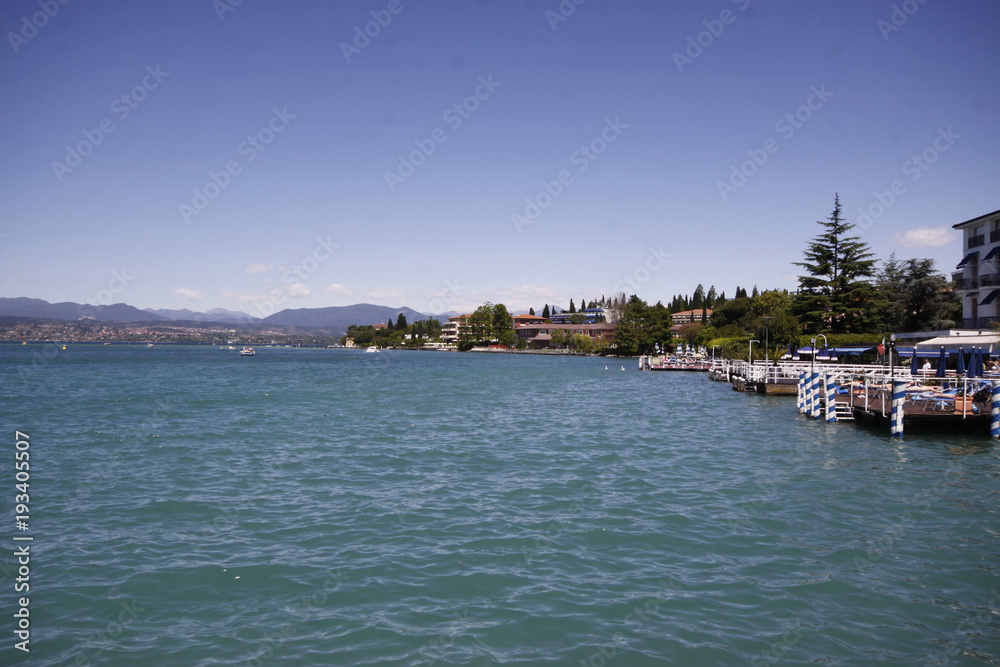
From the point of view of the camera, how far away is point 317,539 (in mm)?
11758

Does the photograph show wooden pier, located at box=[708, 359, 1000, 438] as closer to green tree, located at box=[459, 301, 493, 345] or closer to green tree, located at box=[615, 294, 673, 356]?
green tree, located at box=[615, 294, 673, 356]

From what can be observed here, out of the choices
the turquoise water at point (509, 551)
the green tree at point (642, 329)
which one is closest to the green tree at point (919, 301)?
the turquoise water at point (509, 551)

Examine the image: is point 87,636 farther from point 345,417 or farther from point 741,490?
point 345,417

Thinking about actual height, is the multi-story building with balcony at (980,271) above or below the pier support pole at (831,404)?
above

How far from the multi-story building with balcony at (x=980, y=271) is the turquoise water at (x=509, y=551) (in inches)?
1088

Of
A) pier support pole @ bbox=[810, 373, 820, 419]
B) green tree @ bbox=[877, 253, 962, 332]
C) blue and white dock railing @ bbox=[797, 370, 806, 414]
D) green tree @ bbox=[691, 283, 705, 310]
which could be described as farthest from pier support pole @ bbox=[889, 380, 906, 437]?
green tree @ bbox=[691, 283, 705, 310]

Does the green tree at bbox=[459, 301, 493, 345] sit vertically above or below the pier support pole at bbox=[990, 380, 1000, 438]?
above

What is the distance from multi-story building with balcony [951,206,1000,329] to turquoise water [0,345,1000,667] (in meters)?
27.6

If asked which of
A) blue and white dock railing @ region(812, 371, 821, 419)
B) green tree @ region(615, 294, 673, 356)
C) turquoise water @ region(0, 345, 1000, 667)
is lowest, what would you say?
turquoise water @ region(0, 345, 1000, 667)

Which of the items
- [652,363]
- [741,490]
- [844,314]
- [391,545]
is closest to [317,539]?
[391,545]

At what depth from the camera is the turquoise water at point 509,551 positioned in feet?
26.3

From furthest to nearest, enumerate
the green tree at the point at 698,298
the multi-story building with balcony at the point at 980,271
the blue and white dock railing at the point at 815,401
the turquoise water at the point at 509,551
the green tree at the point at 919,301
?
the green tree at the point at 698,298, the green tree at the point at 919,301, the multi-story building with balcony at the point at 980,271, the blue and white dock railing at the point at 815,401, the turquoise water at the point at 509,551

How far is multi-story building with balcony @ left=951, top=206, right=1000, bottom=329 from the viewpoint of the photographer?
145 feet

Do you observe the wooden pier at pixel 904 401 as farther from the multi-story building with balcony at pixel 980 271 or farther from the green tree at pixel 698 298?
the green tree at pixel 698 298
